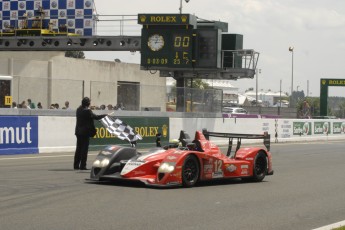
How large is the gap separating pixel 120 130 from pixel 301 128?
24.2 m

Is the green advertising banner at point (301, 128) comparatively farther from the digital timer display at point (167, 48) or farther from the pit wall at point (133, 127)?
the digital timer display at point (167, 48)

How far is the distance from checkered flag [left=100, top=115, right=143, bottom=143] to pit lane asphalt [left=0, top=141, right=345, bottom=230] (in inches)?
44.0

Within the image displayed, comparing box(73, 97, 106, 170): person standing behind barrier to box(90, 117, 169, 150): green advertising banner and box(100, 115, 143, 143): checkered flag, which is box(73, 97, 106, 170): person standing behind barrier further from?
box(90, 117, 169, 150): green advertising banner

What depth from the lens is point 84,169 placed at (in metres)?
14.5

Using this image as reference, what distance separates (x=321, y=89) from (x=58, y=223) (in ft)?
159

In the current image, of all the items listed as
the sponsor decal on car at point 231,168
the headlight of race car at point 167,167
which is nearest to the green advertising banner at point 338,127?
the sponsor decal on car at point 231,168

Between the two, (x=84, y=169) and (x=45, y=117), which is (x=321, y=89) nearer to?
(x=45, y=117)

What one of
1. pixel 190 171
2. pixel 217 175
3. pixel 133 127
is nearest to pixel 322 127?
pixel 133 127

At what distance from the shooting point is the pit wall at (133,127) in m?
19.5

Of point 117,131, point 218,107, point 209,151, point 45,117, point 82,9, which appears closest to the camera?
point 209,151

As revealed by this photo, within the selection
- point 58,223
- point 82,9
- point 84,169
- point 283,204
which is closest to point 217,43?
point 82,9

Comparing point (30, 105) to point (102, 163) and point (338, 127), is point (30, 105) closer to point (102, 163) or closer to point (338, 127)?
point (102, 163)

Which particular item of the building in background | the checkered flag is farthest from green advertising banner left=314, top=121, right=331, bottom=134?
the checkered flag

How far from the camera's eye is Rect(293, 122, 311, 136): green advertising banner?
1427 inches
